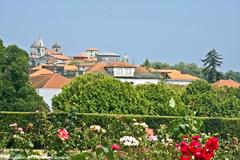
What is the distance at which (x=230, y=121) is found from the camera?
21.0m

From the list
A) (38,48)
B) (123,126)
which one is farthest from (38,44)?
(123,126)

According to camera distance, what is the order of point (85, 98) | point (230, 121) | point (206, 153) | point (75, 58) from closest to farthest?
1. point (206, 153)
2. point (230, 121)
3. point (85, 98)
4. point (75, 58)

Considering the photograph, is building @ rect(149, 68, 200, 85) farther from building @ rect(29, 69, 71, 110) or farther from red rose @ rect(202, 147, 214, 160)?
red rose @ rect(202, 147, 214, 160)

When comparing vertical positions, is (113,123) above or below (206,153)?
below

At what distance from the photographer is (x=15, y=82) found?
4688 centimetres

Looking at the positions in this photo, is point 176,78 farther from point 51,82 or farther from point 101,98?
point 101,98

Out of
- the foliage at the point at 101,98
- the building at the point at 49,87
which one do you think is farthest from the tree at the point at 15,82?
the building at the point at 49,87

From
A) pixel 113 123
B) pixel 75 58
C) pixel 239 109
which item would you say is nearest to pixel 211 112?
pixel 239 109

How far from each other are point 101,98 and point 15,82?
47.0 feet

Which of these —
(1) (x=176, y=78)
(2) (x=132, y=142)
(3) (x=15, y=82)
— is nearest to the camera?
(2) (x=132, y=142)

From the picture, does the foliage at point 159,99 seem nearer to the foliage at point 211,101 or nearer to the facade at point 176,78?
the foliage at point 211,101

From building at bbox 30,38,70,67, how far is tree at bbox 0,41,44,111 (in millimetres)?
104217

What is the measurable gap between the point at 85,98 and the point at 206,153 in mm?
29925

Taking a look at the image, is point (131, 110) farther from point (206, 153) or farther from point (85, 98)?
point (206, 153)
